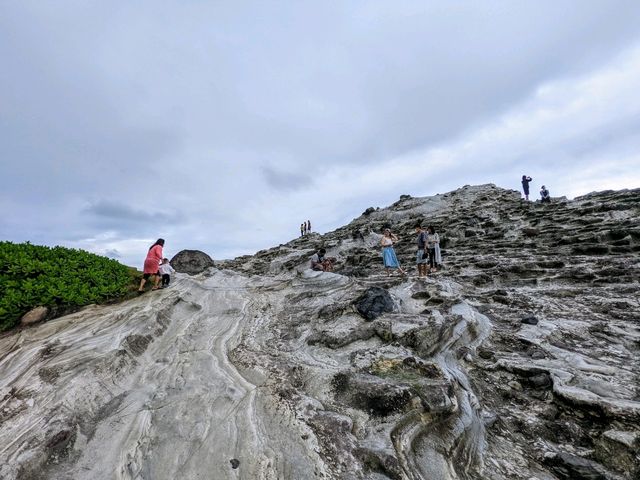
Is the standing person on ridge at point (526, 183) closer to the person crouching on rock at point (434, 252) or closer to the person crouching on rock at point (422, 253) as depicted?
the person crouching on rock at point (434, 252)

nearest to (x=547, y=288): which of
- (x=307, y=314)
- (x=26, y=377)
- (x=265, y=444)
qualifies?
(x=307, y=314)

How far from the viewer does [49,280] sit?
30.7ft

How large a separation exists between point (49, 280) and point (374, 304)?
31.4ft

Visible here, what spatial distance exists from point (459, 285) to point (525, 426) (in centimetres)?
823

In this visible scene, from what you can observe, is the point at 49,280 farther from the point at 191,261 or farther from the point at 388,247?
the point at 191,261

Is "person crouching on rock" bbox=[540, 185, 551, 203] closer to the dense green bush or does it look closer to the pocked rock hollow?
the pocked rock hollow

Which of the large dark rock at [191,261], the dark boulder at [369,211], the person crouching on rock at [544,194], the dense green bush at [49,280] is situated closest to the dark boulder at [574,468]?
the dense green bush at [49,280]

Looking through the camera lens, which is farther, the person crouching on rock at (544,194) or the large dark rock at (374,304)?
the person crouching on rock at (544,194)

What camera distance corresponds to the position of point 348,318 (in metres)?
9.16

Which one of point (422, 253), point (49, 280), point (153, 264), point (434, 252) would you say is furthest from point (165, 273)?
point (434, 252)

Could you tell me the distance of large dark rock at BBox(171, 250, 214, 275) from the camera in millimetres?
23062

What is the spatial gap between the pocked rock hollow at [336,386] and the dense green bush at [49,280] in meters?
0.73

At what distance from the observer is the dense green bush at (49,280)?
8484mm

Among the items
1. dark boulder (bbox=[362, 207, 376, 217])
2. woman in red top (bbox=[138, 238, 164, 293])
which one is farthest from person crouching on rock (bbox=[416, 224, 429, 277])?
dark boulder (bbox=[362, 207, 376, 217])
